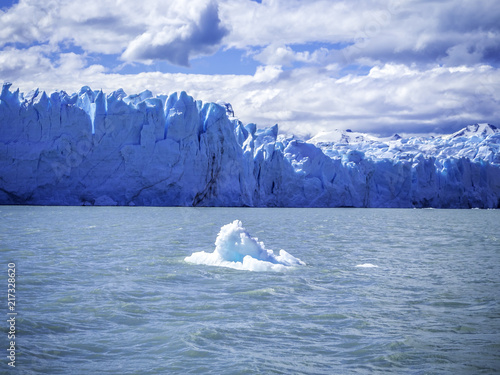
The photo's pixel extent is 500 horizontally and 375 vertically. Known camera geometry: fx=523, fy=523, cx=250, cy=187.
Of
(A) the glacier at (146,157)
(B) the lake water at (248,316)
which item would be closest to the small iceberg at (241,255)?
(B) the lake water at (248,316)

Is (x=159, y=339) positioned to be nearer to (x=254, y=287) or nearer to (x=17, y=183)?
(x=254, y=287)

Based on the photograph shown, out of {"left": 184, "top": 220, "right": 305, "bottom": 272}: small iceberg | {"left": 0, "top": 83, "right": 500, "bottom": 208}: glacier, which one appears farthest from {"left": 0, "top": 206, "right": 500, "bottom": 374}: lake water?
{"left": 0, "top": 83, "right": 500, "bottom": 208}: glacier

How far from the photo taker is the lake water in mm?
4852

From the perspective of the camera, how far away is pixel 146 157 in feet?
124

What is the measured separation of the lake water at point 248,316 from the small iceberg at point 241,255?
13.6 inches

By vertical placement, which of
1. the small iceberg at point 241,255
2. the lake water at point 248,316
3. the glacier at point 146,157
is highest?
the glacier at point 146,157

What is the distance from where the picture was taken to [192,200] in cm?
4038

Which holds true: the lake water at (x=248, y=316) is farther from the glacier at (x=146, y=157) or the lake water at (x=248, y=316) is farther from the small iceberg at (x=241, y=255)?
the glacier at (x=146, y=157)

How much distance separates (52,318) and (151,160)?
32.3 m

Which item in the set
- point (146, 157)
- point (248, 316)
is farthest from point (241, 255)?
point (146, 157)

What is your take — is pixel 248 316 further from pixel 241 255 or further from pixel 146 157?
pixel 146 157

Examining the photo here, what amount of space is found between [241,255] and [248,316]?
421cm

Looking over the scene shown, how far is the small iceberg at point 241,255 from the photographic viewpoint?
10.1 meters

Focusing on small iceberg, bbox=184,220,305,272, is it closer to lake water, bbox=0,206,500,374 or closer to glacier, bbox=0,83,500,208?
lake water, bbox=0,206,500,374
